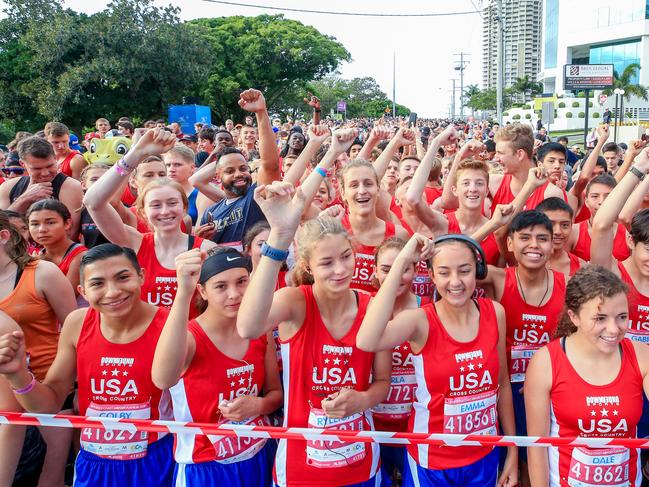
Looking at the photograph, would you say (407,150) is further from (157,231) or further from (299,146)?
(157,231)

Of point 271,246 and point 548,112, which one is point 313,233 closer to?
point 271,246

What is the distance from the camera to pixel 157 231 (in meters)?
3.58

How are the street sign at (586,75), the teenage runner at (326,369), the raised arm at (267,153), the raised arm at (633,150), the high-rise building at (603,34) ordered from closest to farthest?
1. the teenage runner at (326,369)
2. the raised arm at (267,153)
3. the raised arm at (633,150)
4. the street sign at (586,75)
5. the high-rise building at (603,34)

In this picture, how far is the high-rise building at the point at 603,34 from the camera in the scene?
65562 mm

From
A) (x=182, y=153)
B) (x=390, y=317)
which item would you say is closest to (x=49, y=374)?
(x=390, y=317)

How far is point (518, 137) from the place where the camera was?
5105 millimetres

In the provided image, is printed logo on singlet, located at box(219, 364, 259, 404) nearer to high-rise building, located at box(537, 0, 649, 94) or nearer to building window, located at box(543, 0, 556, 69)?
high-rise building, located at box(537, 0, 649, 94)

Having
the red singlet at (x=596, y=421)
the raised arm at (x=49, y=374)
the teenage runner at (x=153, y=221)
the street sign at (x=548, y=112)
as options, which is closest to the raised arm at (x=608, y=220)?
the red singlet at (x=596, y=421)

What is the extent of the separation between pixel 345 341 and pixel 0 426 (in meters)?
1.74

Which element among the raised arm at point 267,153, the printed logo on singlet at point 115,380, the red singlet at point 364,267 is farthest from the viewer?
the raised arm at point 267,153

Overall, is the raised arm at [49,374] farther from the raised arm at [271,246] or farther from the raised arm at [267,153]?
the raised arm at [267,153]

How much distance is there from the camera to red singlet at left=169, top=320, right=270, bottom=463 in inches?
103

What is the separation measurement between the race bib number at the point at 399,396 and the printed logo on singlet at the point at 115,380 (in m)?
1.30

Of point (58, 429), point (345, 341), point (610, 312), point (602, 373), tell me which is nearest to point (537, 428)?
point (602, 373)
